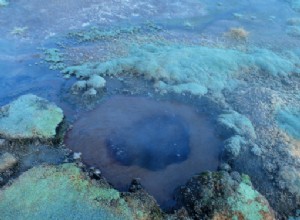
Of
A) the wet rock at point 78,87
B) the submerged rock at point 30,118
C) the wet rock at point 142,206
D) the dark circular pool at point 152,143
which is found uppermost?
the wet rock at point 142,206

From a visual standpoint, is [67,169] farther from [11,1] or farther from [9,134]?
[11,1]

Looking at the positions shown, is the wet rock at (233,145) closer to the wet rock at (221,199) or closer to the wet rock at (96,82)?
the wet rock at (221,199)

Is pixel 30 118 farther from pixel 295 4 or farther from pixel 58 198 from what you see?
pixel 295 4

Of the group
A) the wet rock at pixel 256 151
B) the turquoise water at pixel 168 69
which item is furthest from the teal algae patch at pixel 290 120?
the wet rock at pixel 256 151

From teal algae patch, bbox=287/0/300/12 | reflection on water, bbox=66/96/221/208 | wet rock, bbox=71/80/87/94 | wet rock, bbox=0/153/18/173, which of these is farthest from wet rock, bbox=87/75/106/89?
teal algae patch, bbox=287/0/300/12

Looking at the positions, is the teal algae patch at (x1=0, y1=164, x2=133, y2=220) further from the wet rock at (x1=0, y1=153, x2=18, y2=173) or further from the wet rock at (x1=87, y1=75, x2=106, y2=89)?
the wet rock at (x1=87, y1=75, x2=106, y2=89)

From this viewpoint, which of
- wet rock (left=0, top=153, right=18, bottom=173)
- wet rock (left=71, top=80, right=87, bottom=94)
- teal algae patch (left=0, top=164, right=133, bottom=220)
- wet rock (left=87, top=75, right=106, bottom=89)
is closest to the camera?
teal algae patch (left=0, top=164, right=133, bottom=220)

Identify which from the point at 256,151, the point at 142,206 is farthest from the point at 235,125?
the point at 142,206
